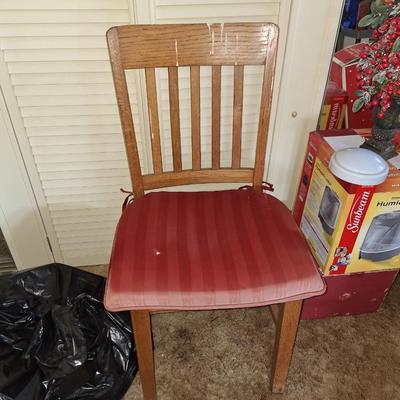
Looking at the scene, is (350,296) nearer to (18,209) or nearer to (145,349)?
(145,349)

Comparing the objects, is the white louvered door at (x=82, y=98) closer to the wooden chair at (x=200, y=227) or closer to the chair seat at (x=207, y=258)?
the wooden chair at (x=200, y=227)

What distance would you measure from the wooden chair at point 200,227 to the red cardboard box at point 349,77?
351 mm

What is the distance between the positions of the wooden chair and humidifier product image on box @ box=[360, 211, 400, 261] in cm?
25

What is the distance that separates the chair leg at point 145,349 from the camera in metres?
0.95

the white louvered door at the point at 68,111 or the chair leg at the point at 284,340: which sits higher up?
the white louvered door at the point at 68,111

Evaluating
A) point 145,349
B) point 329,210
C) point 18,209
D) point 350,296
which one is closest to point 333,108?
point 329,210

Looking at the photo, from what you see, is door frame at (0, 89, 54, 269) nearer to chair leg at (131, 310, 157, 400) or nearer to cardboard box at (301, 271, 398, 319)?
chair leg at (131, 310, 157, 400)

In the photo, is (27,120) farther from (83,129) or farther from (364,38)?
(364,38)

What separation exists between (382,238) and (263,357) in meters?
0.53

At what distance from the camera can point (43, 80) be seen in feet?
3.73

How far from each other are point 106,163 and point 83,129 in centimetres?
14

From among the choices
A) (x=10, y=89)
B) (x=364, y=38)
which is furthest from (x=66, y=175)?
(x=364, y=38)

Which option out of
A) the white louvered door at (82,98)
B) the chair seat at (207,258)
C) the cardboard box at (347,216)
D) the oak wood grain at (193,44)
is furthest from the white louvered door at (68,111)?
the cardboard box at (347,216)

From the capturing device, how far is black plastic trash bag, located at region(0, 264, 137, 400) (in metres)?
1.08
